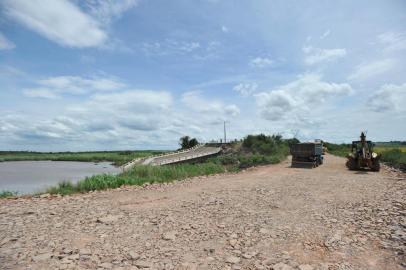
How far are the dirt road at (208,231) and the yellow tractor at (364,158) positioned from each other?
8457 millimetres

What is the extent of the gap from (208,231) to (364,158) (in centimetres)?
1543

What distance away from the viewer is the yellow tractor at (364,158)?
18.8m

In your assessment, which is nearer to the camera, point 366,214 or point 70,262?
point 70,262

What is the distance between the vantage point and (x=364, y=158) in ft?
62.3

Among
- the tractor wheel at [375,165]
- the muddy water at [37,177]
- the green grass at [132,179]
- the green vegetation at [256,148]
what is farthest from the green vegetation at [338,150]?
the muddy water at [37,177]

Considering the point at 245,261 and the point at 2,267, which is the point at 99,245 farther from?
the point at 245,261

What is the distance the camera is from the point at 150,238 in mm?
6586

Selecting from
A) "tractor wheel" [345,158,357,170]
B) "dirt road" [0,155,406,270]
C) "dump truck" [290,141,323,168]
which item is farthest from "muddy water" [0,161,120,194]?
"tractor wheel" [345,158,357,170]

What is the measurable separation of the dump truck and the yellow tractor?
255 centimetres

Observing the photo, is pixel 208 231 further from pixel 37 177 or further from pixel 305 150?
pixel 37 177

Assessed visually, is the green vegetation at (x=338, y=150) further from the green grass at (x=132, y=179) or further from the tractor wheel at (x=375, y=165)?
the green grass at (x=132, y=179)

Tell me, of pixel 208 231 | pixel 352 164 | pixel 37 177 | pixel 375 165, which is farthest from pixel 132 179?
pixel 37 177

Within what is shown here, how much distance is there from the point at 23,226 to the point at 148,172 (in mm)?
10483

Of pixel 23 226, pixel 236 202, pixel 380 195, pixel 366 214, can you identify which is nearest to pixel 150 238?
pixel 23 226
